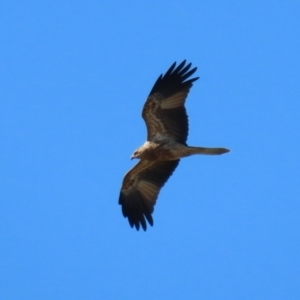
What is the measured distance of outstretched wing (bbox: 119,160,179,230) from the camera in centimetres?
1662

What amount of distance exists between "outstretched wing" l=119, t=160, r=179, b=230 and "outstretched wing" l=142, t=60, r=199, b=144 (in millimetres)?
999

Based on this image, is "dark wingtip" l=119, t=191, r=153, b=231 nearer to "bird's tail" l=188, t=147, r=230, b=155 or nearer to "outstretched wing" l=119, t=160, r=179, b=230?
"outstretched wing" l=119, t=160, r=179, b=230

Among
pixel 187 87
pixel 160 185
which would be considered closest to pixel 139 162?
pixel 160 185

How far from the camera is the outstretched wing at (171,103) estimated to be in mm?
15625

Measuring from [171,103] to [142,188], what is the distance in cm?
218

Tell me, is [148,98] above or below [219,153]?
above

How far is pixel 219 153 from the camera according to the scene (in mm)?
15062

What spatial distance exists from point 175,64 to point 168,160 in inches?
75.1

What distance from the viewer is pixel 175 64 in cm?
1575

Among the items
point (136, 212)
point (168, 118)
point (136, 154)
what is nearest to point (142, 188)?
point (136, 212)

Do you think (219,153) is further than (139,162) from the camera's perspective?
No

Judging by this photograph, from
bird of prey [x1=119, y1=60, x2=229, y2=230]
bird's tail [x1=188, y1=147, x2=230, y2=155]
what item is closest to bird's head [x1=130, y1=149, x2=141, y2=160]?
bird of prey [x1=119, y1=60, x2=229, y2=230]

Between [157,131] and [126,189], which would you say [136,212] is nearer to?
[126,189]

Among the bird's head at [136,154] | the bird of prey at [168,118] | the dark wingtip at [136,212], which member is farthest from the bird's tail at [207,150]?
A: the dark wingtip at [136,212]
